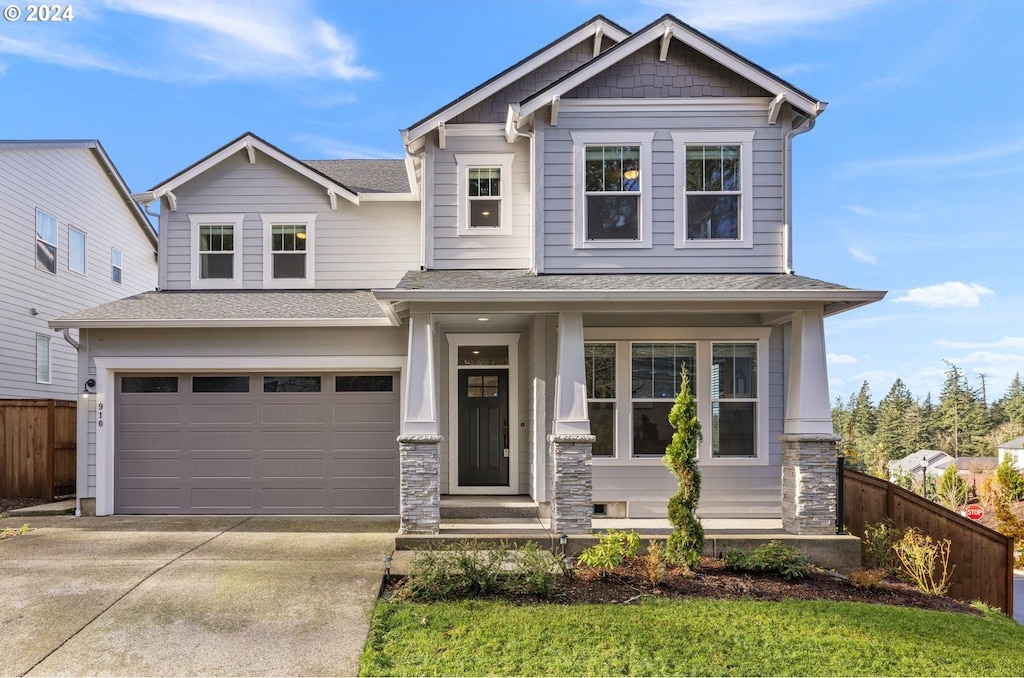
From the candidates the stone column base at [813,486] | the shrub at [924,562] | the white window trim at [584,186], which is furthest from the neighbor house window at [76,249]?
the shrub at [924,562]

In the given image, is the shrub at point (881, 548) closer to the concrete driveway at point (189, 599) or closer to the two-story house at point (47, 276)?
the concrete driveway at point (189, 599)

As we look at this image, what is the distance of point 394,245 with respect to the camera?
1184 cm

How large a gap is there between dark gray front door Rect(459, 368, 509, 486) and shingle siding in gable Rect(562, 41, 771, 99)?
182 inches

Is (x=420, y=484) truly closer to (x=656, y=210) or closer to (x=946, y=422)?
(x=656, y=210)

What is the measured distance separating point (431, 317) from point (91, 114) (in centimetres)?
1430

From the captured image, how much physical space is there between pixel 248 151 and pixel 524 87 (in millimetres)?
5234

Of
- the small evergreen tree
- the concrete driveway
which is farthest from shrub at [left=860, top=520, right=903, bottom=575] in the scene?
the concrete driveway

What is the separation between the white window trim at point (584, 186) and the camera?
923 centimetres

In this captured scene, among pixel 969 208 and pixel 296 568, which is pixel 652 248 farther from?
pixel 969 208

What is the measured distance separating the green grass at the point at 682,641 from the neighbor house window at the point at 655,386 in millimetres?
3470

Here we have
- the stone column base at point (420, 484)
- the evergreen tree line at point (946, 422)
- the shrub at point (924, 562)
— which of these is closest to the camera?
the shrub at point (924, 562)

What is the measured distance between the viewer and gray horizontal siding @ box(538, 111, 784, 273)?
9250 millimetres

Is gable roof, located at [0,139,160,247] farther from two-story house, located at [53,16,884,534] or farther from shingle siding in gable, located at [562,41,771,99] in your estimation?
shingle siding in gable, located at [562,41,771,99]

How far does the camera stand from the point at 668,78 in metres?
9.41
